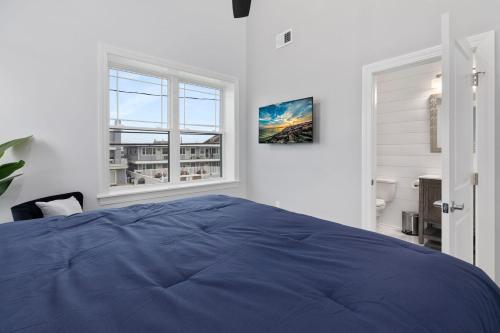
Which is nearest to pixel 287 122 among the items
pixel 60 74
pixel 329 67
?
pixel 329 67

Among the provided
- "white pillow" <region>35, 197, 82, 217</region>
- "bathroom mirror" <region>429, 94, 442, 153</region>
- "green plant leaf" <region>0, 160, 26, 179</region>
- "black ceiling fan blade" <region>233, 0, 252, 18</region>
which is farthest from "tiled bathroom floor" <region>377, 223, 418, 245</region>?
"green plant leaf" <region>0, 160, 26, 179</region>

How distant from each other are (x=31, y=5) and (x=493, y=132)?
4.08m

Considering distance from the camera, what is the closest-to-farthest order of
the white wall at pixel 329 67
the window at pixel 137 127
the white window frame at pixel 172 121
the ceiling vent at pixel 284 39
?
the white wall at pixel 329 67
the white window frame at pixel 172 121
the window at pixel 137 127
the ceiling vent at pixel 284 39

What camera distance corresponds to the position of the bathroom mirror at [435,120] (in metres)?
3.48

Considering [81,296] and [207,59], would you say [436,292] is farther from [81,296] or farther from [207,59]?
[207,59]

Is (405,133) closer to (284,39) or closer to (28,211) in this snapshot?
(284,39)

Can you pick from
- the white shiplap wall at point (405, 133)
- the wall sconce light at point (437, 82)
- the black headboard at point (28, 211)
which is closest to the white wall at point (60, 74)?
the black headboard at point (28, 211)

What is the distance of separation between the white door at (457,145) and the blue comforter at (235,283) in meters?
0.72

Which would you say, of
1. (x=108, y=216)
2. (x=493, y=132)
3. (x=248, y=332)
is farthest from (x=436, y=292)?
(x=493, y=132)

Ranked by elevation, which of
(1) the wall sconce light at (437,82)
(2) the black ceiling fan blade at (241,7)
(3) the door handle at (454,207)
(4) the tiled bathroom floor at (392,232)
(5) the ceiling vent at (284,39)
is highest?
(5) the ceiling vent at (284,39)

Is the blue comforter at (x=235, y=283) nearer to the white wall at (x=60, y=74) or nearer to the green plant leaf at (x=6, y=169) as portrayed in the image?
the green plant leaf at (x=6, y=169)

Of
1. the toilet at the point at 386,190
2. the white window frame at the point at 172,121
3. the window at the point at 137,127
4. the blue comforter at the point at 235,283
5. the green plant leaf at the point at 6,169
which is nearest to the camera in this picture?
the blue comforter at the point at 235,283

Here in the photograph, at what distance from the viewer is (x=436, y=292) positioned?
69 centimetres

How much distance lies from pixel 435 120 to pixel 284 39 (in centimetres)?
234
